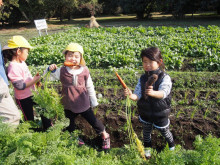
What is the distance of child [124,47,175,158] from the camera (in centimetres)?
262

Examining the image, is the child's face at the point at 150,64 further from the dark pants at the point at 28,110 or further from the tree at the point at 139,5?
the tree at the point at 139,5

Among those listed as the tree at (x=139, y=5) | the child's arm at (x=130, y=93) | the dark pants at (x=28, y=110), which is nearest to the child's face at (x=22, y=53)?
the dark pants at (x=28, y=110)

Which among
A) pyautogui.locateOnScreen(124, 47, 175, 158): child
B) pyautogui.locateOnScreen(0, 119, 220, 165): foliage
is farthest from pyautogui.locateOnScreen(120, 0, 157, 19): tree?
pyautogui.locateOnScreen(0, 119, 220, 165): foliage

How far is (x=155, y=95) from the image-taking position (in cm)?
251

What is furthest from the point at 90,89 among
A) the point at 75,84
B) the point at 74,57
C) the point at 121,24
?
the point at 121,24

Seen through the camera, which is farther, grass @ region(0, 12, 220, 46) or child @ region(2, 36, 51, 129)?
grass @ region(0, 12, 220, 46)

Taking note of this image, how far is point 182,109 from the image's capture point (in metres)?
4.15

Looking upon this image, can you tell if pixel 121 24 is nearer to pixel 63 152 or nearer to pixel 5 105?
pixel 5 105

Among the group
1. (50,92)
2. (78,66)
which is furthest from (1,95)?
(78,66)

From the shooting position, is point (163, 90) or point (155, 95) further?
point (163, 90)

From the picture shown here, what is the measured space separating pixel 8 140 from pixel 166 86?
6.53ft

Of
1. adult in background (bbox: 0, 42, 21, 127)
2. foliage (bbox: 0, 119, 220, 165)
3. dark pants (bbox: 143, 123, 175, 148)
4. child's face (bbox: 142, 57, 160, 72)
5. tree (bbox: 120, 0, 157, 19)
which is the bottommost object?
dark pants (bbox: 143, 123, 175, 148)

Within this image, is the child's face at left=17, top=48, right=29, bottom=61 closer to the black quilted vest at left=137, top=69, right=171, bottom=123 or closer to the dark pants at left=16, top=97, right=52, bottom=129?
the dark pants at left=16, top=97, right=52, bottom=129

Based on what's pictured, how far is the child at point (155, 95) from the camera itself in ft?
8.60
